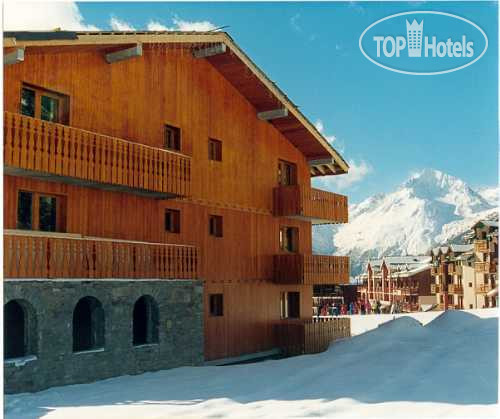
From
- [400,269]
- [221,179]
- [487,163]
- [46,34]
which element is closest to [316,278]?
[221,179]

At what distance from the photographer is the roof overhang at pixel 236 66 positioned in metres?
16.0

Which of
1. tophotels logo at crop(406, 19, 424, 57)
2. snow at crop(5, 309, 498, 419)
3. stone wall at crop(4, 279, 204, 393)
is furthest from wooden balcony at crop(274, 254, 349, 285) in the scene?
tophotels logo at crop(406, 19, 424, 57)

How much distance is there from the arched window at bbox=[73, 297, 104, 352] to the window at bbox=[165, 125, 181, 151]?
616cm

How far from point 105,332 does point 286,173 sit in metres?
13.0

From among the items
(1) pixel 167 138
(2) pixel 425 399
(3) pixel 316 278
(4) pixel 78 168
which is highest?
(1) pixel 167 138

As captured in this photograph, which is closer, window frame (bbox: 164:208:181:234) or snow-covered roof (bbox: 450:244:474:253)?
window frame (bbox: 164:208:181:234)

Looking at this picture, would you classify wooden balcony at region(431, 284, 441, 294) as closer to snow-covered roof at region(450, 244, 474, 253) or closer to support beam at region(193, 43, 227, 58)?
snow-covered roof at region(450, 244, 474, 253)

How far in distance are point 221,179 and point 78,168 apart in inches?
289

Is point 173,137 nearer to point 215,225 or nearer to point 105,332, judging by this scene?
point 215,225

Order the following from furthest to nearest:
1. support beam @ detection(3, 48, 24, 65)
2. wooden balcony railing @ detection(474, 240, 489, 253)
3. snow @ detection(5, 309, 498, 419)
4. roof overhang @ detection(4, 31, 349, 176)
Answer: wooden balcony railing @ detection(474, 240, 489, 253) → roof overhang @ detection(4, 31, 349, 176) → support beam @ detection(3, 48, 24, 65) → snow @ detection(5, 309, 498, 419)

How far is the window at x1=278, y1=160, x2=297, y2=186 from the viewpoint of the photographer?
2753 centimetres

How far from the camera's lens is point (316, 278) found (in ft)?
87.2

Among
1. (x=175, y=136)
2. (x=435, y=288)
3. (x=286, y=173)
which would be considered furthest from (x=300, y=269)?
(x=435, y=288)

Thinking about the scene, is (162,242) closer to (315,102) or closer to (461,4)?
(315,102)
